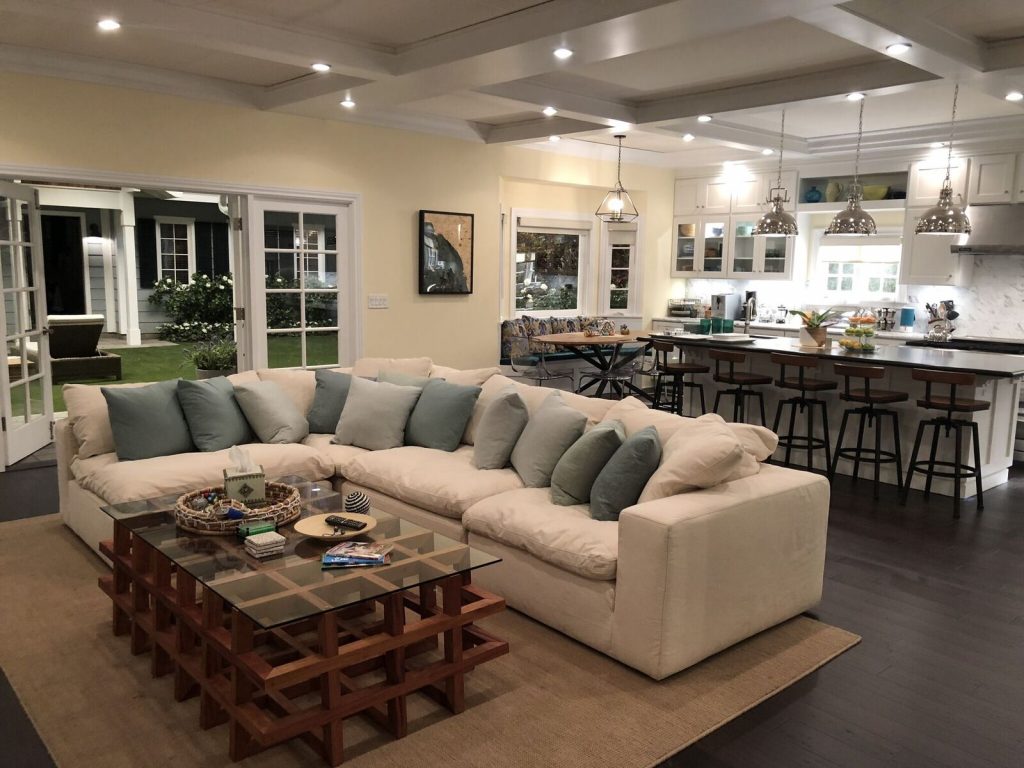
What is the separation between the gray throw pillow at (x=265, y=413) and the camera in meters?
4.84

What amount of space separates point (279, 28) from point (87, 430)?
2497mm

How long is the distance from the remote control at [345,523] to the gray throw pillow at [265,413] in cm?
185

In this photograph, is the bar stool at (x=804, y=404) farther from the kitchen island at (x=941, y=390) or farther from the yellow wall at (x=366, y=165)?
the yellow wall at (x=366, y=165)

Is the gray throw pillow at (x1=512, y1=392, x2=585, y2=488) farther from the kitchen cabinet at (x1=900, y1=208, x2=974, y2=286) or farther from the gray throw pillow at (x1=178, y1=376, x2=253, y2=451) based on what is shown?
the kitchen cabinet at (x1=900, y1=208, x2=974, y2=286)

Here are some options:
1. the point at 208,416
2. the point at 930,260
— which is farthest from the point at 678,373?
the point at 208,416

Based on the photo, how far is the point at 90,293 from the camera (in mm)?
13805

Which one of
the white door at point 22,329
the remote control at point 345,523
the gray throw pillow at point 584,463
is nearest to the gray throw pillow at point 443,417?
the gray throw pillow at point 584,463

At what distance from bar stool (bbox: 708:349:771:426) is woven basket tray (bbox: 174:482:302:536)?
421 centimetres

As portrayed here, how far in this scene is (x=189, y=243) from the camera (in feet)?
48.3

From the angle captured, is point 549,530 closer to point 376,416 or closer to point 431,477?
point 431,477

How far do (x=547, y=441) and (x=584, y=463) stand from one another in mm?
381

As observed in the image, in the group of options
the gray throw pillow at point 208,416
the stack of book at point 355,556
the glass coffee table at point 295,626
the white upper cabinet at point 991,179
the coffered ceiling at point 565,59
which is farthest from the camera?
the white upper cabinet at point 991,179

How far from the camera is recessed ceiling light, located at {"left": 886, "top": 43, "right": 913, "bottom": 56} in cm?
435

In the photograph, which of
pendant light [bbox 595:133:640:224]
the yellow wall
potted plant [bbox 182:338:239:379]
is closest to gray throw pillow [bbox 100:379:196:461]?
the yellow wall
